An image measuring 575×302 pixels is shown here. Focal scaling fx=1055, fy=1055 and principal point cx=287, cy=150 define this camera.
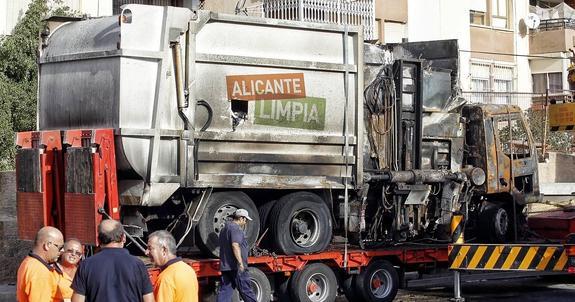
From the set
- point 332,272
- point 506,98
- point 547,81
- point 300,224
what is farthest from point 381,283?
point 547,81

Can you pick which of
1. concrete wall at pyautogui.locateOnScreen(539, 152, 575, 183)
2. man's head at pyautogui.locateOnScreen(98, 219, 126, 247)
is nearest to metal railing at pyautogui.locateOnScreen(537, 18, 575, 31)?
concrete wall at pyautogui.locateOnScreen(539, 152, 575, 183)

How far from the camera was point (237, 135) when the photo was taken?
12641 mm

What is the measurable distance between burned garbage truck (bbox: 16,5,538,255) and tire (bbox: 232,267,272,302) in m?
0.41

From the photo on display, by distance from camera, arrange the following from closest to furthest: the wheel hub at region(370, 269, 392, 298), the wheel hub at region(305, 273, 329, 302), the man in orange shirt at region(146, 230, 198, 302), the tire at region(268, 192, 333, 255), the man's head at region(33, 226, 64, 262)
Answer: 1. the man in orange shirt at region(146, 230, 198, 302)
2. the man's head at region(33, 226, 64, 262)
3. the tire at region(268, 192, 333, 255)
4. the wheel hub at region(305, 273, 329, 302)
5. the wheel hub at region(370, 269, 392, 298)

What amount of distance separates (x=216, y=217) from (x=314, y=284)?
5.75 ft

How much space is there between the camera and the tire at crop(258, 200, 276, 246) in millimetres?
13164

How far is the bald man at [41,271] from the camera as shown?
7.69 m

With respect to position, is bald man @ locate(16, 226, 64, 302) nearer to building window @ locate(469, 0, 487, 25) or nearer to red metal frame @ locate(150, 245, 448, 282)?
red metal frame @ locate(150, 245, 448, 282)

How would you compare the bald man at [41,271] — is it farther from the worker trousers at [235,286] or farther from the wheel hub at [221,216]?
the wheel hub at [221,216]

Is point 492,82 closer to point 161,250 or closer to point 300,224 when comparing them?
point 300,224

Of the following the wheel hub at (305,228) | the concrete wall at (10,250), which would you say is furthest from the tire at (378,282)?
the concrete wall at (10,250)

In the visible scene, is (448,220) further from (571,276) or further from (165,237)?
(165,237)

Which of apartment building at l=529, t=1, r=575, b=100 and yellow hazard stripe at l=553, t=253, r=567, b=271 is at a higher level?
apartment building at l=529, t=1, r=575, b=100

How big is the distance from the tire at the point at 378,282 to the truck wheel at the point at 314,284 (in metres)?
0.47
